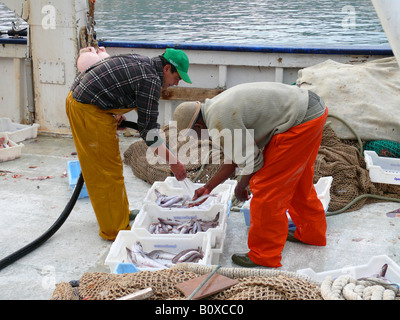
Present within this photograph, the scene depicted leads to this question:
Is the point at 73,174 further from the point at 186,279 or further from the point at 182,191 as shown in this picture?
the point at 186,279

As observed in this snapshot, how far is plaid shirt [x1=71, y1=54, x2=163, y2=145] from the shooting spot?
3672 millimetres

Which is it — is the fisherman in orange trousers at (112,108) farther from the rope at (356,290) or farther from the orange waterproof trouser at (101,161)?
the rope at (356,290)

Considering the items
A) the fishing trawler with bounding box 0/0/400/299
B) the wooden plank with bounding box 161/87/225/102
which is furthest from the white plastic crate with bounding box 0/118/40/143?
the wooden plank with bounding box 161/87/225/102

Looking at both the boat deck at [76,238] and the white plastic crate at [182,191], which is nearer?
the boat deck at [76,238]

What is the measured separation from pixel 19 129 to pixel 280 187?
5.09m

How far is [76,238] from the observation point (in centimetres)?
430

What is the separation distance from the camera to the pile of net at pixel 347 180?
481cm

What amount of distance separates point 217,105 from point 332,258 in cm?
177

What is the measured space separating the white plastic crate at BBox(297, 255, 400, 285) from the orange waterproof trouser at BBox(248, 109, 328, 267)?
576 millimetres

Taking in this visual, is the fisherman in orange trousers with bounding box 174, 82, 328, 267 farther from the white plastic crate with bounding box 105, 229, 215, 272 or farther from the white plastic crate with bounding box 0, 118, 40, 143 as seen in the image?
the white plastic crate with bounding box 0, 118, 40, 143

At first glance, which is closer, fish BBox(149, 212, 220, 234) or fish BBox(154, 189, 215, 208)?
fish BBox(149, 212, 220, 234)

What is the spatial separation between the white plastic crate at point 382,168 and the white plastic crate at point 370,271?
193 centimetres

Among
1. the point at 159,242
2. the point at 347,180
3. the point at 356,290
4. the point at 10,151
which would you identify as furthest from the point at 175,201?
the point at 10,151

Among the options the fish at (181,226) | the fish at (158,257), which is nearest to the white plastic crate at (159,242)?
the fish at (158,257)
